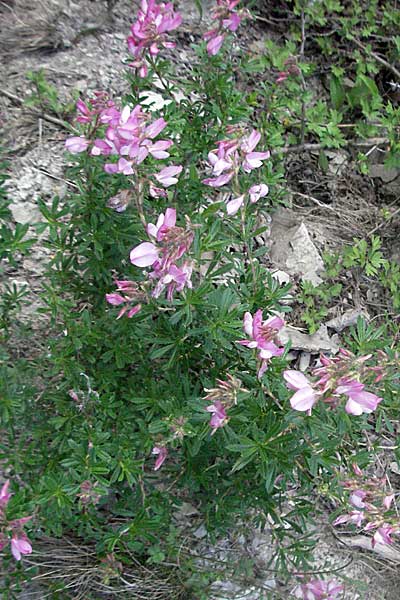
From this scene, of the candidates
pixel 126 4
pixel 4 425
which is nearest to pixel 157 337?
pixel 4 425

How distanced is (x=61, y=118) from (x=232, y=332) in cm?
199

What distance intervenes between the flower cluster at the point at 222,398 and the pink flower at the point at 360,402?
1.13 ft

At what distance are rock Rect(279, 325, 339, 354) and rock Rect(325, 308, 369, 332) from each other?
0.24ft

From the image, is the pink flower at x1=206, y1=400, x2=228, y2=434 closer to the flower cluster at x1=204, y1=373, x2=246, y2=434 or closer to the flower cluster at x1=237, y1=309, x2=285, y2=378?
the flower cluster at x1=204, y1=373, x2=246, y2=434

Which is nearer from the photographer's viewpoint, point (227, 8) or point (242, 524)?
point (227, 8)

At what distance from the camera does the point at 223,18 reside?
8.00 ft

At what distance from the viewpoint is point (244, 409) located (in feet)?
7.23

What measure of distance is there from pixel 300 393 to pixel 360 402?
0.54ft

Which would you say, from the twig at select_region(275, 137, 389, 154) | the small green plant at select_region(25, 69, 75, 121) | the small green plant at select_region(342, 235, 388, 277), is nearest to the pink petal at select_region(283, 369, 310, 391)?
the small green plant at select_region(342, 235, 388, 277)

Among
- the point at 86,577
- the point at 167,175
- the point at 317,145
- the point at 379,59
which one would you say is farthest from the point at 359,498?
the point at 379,59

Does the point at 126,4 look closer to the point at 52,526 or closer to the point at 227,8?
the point at 227,8

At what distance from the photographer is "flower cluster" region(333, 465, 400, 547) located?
211cm

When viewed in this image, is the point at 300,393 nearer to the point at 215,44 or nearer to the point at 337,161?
the point at 215,44

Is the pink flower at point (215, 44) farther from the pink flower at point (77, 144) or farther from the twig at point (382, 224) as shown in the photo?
the twig at point (382, 224)
